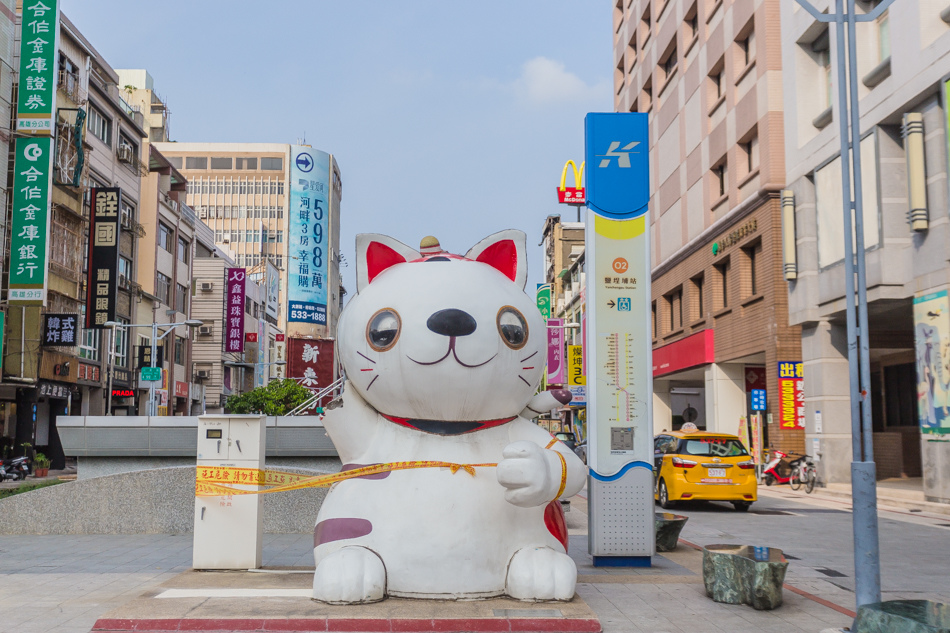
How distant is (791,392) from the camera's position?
75.6ft

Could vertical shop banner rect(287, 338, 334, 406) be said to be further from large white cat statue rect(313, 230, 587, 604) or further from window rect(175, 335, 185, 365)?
large white cat statue rect(313, 230, 587, 604)

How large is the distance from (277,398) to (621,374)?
20.8m

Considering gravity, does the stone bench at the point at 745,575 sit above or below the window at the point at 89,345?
below

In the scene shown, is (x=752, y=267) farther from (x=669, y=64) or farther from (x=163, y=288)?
(x=163, y=288)

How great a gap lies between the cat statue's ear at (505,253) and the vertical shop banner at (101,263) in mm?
27073

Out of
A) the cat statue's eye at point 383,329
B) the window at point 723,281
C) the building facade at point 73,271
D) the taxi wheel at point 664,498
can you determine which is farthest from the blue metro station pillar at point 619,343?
the building facade at point 73,271

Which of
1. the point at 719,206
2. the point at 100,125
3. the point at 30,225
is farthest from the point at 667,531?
the point at 100,125

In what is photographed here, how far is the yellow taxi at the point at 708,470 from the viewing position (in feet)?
53.5

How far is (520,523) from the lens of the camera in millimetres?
6527

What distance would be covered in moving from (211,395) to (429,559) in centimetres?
4978

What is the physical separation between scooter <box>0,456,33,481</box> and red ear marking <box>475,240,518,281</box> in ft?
72.0

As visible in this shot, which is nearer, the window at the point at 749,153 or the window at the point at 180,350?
the window at the point at 749,153

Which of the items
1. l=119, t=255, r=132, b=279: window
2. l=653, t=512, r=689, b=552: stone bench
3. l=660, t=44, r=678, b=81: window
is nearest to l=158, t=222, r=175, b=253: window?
l=119, t=255, r=132, b=279: window

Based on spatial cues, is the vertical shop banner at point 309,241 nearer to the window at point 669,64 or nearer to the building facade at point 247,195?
the window at point 669,64
